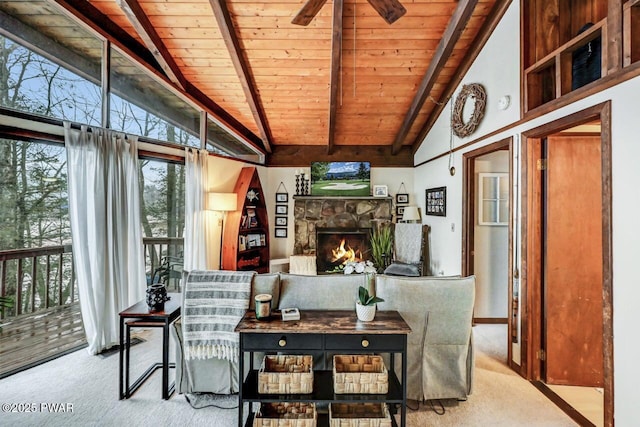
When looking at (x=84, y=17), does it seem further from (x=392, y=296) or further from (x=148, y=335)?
(x=392, y=296)

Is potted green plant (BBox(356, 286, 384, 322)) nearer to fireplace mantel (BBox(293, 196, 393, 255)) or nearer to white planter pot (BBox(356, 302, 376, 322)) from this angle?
white planter pot (BBox(356, 302, 376, 322))

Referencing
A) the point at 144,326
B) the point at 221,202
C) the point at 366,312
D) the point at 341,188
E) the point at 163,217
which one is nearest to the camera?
the point at 366,312

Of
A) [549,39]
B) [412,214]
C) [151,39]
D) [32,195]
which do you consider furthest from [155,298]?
[412,214]

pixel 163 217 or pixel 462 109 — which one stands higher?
pixel 462 109

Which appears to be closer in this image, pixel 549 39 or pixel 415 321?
pixel 415 321

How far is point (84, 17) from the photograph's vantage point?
124 inches

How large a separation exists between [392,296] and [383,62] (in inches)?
123

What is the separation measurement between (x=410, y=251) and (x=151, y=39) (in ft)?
15.4

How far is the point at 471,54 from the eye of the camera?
366 centimetres

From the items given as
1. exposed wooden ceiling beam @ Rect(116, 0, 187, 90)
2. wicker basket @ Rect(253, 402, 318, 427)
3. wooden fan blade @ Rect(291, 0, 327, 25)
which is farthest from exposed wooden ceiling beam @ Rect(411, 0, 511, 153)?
wicker basket @ Rect(253, 402, 318, 427)

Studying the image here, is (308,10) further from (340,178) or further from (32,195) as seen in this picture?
(340,178)

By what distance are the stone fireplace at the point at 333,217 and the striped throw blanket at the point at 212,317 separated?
388cm

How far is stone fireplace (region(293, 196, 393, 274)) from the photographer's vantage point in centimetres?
600

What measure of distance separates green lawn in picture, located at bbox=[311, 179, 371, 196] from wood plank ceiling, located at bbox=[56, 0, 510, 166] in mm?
1067
